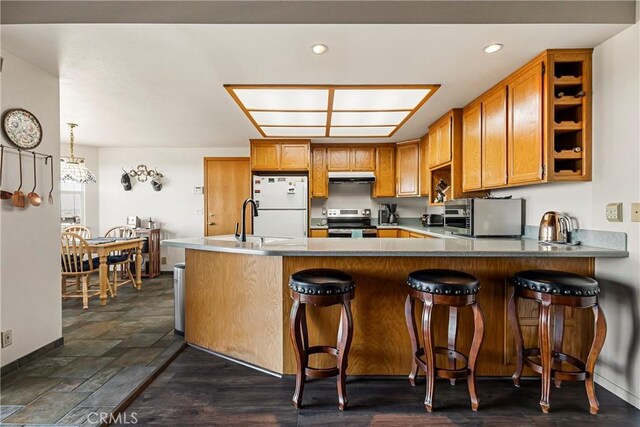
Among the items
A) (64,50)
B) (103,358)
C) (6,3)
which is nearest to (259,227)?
(103,358)

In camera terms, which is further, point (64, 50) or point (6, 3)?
point (64, 50)

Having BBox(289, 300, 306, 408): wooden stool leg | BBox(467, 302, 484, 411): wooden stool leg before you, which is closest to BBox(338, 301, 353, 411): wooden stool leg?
BBox(289, 300, 306, 408): wooden stool leg

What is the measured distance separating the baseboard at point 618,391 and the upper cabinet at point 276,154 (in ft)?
12.1

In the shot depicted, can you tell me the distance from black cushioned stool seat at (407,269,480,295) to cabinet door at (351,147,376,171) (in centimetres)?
317

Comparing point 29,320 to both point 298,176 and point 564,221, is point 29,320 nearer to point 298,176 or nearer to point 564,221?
point 298,176

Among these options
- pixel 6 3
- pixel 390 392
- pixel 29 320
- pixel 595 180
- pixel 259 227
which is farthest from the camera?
pixel 259 227

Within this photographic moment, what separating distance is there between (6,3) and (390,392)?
3257 mm

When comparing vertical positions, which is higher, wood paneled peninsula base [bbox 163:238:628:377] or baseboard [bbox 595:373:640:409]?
wood paneled peninsula base [bbox 163:238:628:377]

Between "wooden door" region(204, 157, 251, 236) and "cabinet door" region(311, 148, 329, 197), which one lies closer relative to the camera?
"cabinet door" region(311, 148, 329, 197)

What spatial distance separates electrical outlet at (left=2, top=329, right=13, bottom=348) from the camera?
1.98 meters

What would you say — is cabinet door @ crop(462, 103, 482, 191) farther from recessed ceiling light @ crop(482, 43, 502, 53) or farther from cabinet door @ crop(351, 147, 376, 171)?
cabinet door @ crop(351, 147, 376, 171)

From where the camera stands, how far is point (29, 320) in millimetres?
2160

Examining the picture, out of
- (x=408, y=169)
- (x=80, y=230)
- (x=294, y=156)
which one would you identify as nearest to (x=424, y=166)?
(x=408, y=169)

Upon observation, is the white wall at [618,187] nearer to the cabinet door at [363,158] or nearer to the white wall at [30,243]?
the cabinet door at [363,158]
